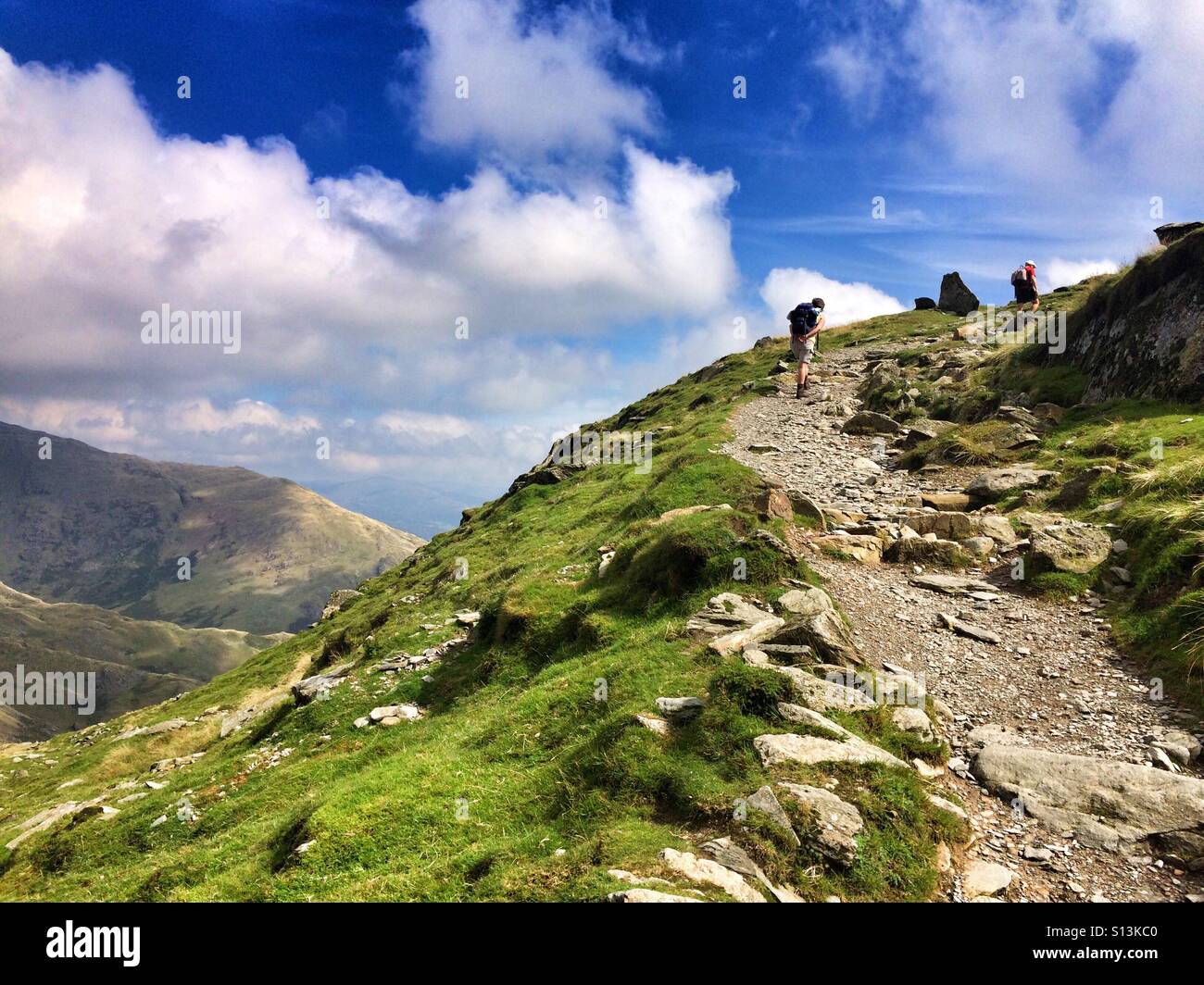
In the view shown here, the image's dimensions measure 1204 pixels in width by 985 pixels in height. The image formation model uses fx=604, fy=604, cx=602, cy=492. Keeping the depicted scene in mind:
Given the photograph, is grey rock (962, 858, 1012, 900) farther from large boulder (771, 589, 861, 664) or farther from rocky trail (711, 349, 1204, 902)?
large boulder (771, 589, 861, 664)

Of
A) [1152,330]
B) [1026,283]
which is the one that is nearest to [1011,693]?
[1152,330]

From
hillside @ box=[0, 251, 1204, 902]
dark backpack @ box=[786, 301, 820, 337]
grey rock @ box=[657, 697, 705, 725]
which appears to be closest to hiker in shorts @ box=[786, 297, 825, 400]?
dark backpack @ box=[786, 301, 820, 337]

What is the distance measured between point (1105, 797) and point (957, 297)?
84.5m

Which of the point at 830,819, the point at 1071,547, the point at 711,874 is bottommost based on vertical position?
the point at 711,874

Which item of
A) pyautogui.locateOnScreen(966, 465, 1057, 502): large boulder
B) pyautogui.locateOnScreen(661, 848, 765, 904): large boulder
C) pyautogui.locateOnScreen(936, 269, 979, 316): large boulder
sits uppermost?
pyautogui.locateOnScreen(936, 269, 979, 316): large boulder

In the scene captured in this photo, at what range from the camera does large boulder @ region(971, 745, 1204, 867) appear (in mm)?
7703

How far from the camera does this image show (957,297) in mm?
77562

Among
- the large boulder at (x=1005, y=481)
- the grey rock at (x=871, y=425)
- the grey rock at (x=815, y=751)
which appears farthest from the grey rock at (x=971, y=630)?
the grey rock at (x=871, y=425)

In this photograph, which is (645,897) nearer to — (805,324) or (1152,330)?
(1152,330)

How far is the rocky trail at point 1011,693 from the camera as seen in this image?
762 centimetres

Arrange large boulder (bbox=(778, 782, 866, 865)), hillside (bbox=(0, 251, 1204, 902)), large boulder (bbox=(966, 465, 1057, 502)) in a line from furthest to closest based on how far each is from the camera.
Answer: large boulder (bbox=(966, 465, 1057, 502)), hillside (bbox=(0, 251, 1204, 902)), large boulder (bbox=(778, 782, 866, 865))

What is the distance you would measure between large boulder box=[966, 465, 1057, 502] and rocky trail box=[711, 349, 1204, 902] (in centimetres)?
30

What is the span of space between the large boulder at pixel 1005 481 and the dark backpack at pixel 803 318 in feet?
58.0
